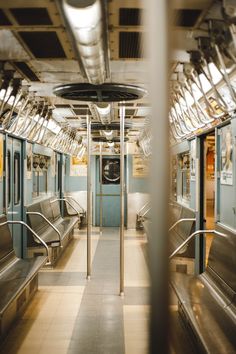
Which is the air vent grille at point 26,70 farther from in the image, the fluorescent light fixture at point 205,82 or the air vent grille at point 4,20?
the fluorescent light fixture at point 205,82

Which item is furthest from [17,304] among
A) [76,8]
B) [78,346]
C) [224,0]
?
[224,0]

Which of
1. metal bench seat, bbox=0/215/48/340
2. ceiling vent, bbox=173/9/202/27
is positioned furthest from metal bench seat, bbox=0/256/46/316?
ceiling vent, bbox=173/9/202/27

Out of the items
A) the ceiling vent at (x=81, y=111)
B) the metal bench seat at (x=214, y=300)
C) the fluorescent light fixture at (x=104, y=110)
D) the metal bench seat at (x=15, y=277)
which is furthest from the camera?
the ceiling vent at (x=81, y=111)

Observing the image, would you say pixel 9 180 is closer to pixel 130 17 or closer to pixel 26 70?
pixel 26 70

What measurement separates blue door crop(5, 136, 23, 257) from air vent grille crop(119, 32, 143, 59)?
263 cm

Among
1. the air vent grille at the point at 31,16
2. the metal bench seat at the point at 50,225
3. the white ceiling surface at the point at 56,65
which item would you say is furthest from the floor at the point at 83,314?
the white ceiling surface at the point at 56,65

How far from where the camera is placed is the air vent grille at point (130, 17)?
9.33 ft

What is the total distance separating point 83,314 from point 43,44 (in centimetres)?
300

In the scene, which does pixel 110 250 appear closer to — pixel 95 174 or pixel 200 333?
pixel 95 174

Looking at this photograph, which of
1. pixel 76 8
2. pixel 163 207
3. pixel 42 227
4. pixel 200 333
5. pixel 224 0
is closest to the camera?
pixel 163 207

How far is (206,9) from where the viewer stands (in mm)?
2838

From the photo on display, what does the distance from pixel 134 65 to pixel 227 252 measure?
209 cm

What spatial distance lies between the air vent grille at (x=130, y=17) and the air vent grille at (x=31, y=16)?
0.51m

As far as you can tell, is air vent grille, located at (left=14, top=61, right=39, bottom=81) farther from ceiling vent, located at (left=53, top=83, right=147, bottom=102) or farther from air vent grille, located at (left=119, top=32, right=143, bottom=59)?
air vent grille, located at (left=119, top=32, right=143, bottom=59)
